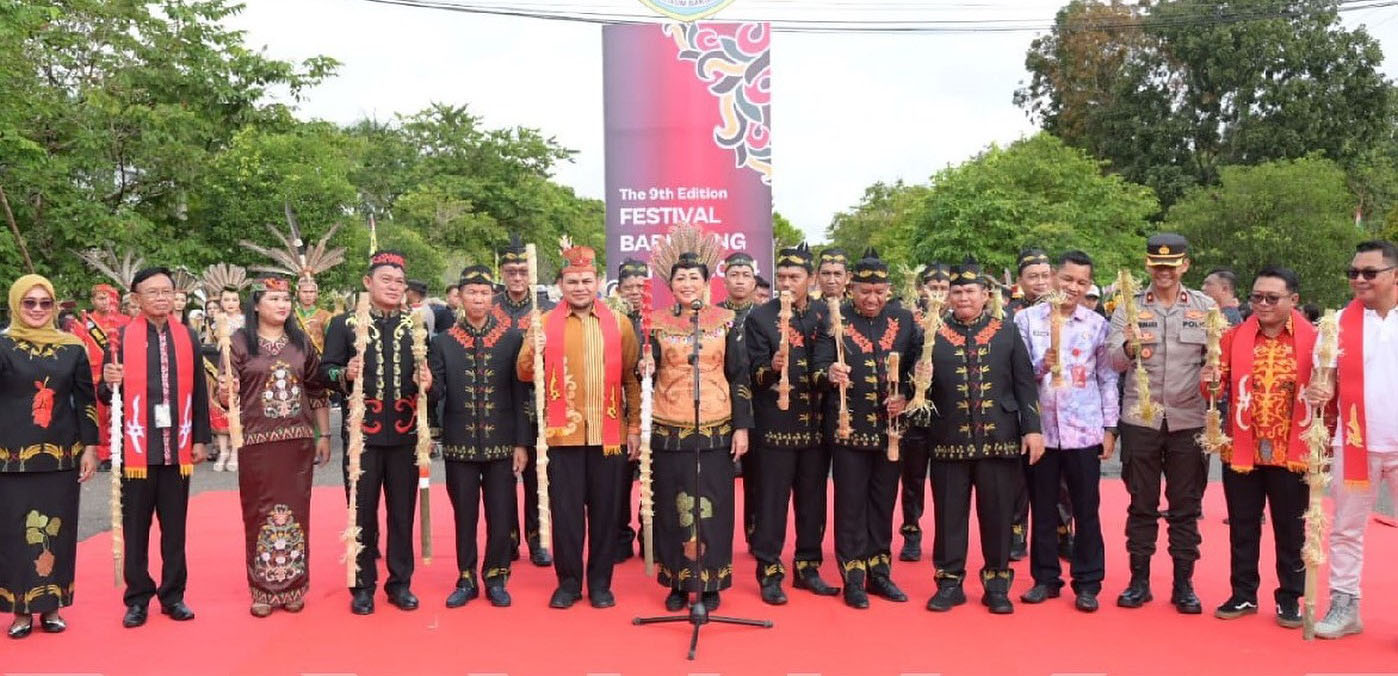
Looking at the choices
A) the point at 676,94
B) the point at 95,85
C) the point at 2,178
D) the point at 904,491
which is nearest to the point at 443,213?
the point at 95,85

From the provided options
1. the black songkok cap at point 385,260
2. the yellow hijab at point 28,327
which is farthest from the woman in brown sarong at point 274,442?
the yellow hijab at point 28,327

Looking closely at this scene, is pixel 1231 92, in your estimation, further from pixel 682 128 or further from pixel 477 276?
pixel 477 276

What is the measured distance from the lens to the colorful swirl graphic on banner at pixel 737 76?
10297 millimetres

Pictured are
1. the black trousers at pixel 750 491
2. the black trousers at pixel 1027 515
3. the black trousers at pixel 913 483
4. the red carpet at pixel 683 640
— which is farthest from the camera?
the black trousers at pixel 913 483

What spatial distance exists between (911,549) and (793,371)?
1.60m

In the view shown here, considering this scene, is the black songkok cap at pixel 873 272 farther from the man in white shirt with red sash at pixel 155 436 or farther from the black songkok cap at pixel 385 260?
the man in white shirt with red sash at pixel 155 436

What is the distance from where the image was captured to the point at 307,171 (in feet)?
44.6

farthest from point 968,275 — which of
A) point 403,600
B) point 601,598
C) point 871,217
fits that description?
point 871,217

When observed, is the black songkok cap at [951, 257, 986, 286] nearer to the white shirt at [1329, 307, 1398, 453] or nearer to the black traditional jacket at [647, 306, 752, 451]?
the black traditional jacket at [647, 306, 752, 451]

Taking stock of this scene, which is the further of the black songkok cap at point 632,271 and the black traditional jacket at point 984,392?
the black songkok cap at point 632,271

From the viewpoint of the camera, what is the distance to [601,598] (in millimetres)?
5223

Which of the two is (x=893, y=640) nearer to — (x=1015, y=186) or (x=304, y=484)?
(x=304, y=484)

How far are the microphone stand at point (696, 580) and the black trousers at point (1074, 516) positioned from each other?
55.2 inches

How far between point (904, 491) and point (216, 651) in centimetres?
374
